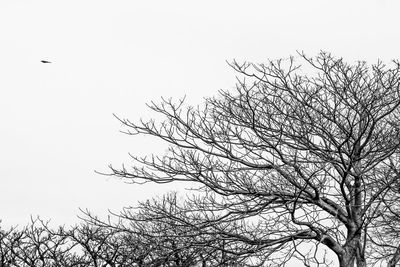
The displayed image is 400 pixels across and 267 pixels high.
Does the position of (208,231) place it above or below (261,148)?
below

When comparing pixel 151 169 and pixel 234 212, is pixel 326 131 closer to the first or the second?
pixel 234 212

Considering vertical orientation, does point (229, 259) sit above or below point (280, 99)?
below

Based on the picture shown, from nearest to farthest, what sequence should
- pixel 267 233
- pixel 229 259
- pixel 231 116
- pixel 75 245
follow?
pixel 229 259, pixel 267 233, pixel 231 116, pixel 75 245

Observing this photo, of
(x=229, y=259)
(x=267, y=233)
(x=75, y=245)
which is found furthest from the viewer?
(x=75, y=245)

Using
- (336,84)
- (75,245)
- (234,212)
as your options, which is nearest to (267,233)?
(234,212)

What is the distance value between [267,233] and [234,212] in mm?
667

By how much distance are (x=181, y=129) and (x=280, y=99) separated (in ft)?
5.92

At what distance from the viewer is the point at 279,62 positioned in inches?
403

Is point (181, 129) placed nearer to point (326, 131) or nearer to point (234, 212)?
point (234, 212)

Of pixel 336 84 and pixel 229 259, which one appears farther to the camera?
pixel 336 84

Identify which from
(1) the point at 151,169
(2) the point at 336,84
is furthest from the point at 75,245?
(2) the point at 336,84

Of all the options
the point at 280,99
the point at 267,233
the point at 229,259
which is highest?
the point at 280,99

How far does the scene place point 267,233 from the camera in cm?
977

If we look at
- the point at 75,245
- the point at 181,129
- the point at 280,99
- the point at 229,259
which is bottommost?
the point at 229,259
